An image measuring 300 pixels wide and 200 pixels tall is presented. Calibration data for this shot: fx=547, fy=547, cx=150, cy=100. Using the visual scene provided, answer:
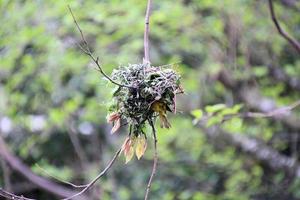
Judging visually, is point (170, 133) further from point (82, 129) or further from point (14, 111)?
point (14, 111)

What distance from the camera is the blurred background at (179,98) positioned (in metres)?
4.16

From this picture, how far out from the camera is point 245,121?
16.5ft

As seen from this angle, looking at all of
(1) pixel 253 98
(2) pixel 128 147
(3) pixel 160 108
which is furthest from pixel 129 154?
(1) pixel 253 98

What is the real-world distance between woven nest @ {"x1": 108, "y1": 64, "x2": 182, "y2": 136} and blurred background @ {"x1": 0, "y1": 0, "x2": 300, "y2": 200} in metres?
2.31

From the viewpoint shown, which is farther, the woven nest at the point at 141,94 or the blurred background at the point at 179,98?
the blurred background at the point at 179,98

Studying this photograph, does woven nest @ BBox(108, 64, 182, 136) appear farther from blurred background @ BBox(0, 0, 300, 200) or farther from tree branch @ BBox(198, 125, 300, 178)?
tree branch @ BBox(198, 125, 300, 178)

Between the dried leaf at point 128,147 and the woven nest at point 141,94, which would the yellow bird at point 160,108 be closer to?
the woven nest at point 141,94

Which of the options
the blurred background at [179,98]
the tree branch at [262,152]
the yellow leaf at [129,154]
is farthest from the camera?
the tree branch at [262,152]

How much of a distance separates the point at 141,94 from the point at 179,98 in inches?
134

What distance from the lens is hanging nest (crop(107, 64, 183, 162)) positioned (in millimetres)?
1571

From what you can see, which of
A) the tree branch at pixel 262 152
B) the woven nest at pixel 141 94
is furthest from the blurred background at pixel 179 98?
the woven nest at pixel 141 94

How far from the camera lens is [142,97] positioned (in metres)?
1.60

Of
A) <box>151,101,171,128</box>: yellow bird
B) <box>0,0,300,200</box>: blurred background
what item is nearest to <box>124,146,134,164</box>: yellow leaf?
<box>151,101,171,128</box>: yellow bird

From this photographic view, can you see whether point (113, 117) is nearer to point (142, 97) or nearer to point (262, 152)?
point (142, 97)
